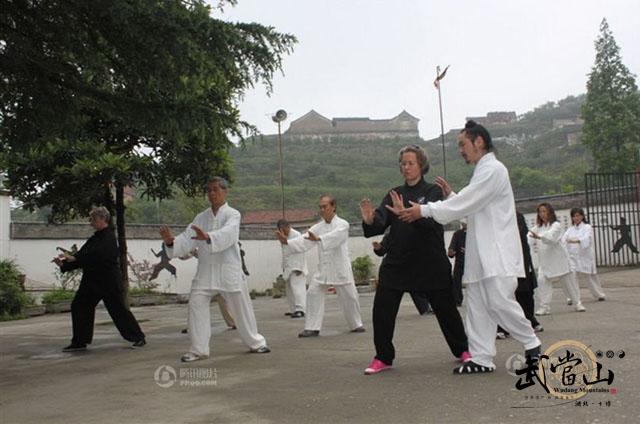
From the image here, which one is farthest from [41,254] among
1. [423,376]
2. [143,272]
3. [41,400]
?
[423,376]

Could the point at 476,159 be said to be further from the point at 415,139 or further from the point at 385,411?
the point at 415,139

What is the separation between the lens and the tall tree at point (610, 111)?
4459 centimetres

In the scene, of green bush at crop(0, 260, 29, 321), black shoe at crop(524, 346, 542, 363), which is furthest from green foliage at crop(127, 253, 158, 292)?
black shoe at crop(524, 346, 542, 363)

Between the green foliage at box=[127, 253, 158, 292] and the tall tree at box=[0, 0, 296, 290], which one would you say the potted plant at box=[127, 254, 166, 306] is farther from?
the tall tree at box=[0, 0, 296, 290]

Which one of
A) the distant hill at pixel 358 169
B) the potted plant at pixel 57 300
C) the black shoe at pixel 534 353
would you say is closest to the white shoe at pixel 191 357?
the black shoe at pixel 534 353

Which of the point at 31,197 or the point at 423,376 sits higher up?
the point at 31,197

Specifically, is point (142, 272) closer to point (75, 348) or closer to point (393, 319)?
point (75, 348)

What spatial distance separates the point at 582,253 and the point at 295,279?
554 cm

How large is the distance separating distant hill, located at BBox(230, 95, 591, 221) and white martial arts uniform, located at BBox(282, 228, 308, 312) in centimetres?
2731

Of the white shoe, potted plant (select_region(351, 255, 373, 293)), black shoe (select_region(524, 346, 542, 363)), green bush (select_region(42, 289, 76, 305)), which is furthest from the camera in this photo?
potted plant (select_region(351, 255, 373, 293))

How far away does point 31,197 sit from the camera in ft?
37.6

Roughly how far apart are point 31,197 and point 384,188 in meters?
56.6

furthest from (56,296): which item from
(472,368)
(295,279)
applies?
(472,368)

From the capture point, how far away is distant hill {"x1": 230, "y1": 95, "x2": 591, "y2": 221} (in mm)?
58750
